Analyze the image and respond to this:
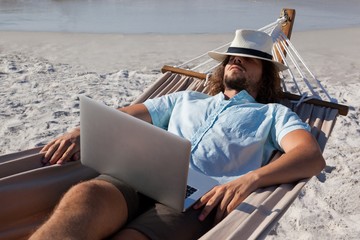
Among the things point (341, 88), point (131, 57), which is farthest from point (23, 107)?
point (341, 88)

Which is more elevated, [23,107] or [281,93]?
[281,93]

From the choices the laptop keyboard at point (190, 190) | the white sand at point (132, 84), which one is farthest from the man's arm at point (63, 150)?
the white sand at point (132, 84)

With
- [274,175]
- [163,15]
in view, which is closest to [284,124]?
[274,175]

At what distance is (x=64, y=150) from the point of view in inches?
69.5

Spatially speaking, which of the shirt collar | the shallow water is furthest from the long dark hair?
the shallow water

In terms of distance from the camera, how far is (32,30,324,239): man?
1380 mm

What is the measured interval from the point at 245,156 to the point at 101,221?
2.14 feet

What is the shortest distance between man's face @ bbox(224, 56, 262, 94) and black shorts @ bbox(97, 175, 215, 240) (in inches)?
28.5

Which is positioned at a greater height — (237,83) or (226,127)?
(237,83)

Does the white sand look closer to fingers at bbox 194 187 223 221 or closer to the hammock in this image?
the hammock

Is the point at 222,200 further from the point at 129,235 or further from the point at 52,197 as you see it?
the point at 52,197

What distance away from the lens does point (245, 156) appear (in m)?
1.78

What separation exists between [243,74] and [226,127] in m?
0.33

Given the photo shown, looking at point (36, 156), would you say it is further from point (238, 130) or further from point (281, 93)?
point (281, 93)
